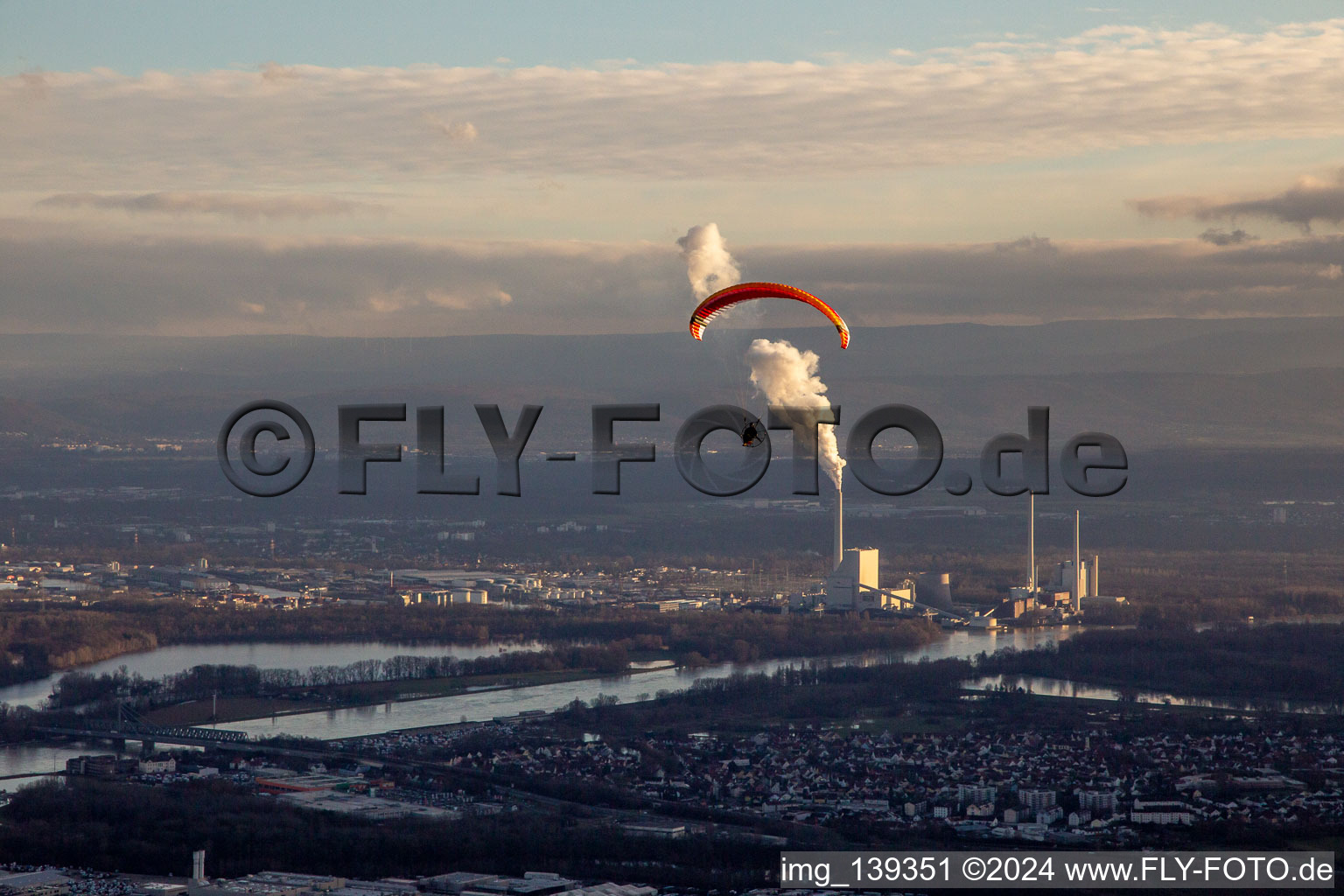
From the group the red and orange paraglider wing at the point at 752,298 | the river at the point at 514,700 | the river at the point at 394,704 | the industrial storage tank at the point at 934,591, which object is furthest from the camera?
the industrial storage tank at the point at 934,591

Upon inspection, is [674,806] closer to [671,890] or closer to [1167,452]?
[671,890]

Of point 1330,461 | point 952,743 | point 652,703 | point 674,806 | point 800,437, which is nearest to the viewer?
point 674,806

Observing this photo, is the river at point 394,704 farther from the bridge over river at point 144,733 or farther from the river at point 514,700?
the bridge over river at point 144,733

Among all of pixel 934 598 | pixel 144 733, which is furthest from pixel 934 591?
pixel 144 733

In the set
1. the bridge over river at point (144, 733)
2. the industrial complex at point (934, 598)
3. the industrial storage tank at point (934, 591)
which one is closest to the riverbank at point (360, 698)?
the bridge over river at point (144, 733)

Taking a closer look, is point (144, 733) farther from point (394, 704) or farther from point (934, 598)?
point (934, 598)

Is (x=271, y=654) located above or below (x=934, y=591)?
below

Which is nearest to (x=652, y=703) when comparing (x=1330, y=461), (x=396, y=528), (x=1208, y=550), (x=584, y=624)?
(x=584, y=624)

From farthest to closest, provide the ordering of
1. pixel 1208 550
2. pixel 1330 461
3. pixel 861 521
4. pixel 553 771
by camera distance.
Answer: pixel 1330 461 → pixel 861 521 → pixel 1208 550 → pixel 553 771
